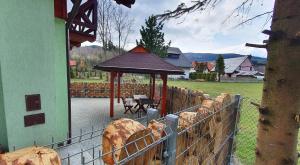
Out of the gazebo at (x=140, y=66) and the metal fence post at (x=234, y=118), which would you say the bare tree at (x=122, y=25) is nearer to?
the gazebo at (x=140, y=66)

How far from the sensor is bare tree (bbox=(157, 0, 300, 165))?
1.18m

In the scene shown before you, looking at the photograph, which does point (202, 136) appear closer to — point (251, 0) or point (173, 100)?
point (251, 0)

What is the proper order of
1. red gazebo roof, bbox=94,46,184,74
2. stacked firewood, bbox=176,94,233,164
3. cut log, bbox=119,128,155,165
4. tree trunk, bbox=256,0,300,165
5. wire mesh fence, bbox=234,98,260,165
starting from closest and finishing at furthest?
tree trunk, bbox=256,0,300,165, cut log, bbox=119,128,155,165, stacked firewood, bbox=176,94,233,164, wire mesh fence, bbox=234,98,260,165, red gazebo roof, bbox=94,46,184,74

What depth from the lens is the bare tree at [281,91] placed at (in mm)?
1180

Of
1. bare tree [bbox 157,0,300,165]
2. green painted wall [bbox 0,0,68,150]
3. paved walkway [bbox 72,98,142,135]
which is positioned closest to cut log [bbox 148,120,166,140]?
bare tree [bbox 157,0,300,165]

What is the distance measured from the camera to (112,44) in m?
31.3

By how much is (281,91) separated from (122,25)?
3198cm

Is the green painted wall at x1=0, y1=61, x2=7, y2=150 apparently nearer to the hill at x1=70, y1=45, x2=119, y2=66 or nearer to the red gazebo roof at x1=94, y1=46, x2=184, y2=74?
the red gazebo roof at x1=94, y1=46, x2=184, y2=74

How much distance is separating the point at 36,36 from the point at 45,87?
0.87 m

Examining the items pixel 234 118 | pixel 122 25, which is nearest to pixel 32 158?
pixel 234 118

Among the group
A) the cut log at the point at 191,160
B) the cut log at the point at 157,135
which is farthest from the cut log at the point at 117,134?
the cut log at the point at 191,160

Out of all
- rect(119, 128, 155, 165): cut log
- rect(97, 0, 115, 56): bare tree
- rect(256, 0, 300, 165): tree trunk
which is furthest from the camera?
rect(97, 0, 115, 56): bare tree

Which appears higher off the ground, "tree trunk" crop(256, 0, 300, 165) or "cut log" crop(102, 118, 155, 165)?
"tree trunk" crop(256, 0, 300, 165)

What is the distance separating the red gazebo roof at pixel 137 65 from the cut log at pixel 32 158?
24.8ft
